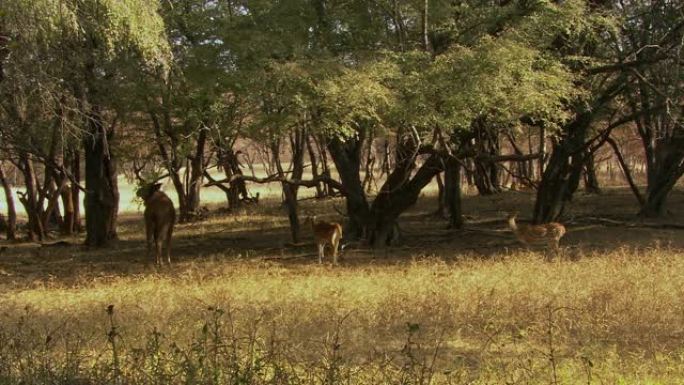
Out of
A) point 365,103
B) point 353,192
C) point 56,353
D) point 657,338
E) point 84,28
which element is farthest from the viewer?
point 353,192

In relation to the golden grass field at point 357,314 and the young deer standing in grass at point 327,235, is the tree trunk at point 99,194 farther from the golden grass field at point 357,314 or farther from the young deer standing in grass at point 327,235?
the young deer standing in grass at point 327,235

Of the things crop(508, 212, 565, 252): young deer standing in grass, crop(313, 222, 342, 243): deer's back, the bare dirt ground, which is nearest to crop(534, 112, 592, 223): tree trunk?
the bare dirt ground

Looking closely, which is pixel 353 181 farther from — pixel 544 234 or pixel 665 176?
pixel 665 176

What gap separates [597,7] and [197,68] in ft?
25.4

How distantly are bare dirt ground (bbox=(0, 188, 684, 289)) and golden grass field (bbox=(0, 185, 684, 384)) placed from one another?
0.10 meters

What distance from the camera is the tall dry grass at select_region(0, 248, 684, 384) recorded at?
482cm

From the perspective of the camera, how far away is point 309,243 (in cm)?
1634

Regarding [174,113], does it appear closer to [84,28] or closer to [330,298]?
[84,28]

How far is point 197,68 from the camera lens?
1284 cm

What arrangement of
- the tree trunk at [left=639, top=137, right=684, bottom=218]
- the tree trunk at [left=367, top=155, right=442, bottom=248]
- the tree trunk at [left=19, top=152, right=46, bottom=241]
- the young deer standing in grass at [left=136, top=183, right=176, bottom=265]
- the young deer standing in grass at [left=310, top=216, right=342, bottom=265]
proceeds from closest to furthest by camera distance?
the young deer standing in grass at [left=310, top=216, right=342, bottom=265] < the young deer standing in grass at [left=136, top=183, right=176, bottom=265] < the tree trunk at [left=367, top=155, right=442, bottom=248] < the tree trunk at [left=639, top=137, right=684, bottom=218] < the tree trunk at [left=19, top=152, right=46, bottom=241]

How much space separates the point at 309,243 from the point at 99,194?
5338mm

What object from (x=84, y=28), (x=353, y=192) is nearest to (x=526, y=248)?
(x=353, y=192)

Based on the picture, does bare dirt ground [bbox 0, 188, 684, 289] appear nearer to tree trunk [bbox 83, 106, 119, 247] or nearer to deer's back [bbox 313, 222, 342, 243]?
tree trunk [bbox 83, 106, 119, 247]

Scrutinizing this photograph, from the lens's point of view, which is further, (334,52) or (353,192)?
(353,192)
